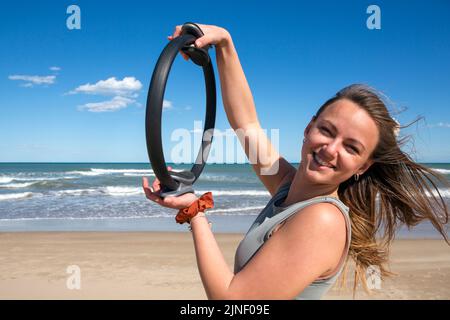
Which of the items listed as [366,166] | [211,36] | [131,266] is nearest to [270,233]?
[366,166]

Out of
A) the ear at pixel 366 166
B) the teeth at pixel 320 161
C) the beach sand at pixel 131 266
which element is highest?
the teeth at pixel 320 161

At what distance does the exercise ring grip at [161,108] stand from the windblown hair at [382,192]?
1.77ft

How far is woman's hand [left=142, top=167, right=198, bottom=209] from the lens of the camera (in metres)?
1.38

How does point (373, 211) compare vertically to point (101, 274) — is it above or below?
above

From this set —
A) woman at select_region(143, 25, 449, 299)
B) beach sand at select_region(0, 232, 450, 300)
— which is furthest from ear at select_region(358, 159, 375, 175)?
beach sand at select_region(0, 232, 450, 300)

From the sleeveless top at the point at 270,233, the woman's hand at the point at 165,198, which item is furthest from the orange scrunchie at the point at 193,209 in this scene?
the sleeveless top at the point at 270,233

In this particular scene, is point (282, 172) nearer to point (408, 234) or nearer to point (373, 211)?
point (373, 211)

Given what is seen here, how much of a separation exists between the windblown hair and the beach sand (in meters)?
4.26

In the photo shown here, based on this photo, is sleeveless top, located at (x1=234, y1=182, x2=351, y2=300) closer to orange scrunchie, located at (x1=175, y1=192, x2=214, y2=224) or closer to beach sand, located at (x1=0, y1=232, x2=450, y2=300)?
orange scrunchie, located at (x1=175, y1=192, x2=214, y2=224)

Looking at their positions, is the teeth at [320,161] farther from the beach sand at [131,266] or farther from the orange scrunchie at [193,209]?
the beach sand at [131,266]

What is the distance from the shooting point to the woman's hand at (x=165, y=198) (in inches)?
54.5
